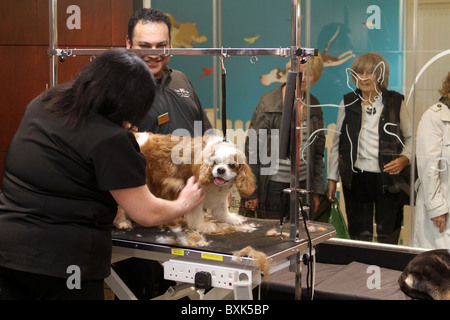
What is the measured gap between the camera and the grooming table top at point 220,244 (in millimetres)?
2221

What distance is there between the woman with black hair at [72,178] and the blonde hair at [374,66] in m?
2.59

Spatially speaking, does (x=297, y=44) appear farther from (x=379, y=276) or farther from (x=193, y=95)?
(x=379, y=276)

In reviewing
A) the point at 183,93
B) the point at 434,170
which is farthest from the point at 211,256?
the point at 434,170

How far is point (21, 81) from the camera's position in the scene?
468 cm

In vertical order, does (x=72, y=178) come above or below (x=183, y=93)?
below

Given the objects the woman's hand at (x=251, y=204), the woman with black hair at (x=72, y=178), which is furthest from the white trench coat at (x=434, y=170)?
the woman with black hair at (x=72, y=178)

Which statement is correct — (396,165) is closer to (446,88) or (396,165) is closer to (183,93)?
(446,88)

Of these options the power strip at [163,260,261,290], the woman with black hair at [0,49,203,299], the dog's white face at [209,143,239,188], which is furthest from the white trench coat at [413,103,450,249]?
the woman with black hair at [0,49,203,299]

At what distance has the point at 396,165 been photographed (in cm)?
420

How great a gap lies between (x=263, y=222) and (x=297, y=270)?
42 cm

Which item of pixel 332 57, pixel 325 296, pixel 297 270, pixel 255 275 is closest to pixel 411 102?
pixel 332 57

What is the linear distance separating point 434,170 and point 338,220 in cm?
81

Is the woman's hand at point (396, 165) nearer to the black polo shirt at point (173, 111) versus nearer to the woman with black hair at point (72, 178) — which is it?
the black polo shirt at point (173, 111)

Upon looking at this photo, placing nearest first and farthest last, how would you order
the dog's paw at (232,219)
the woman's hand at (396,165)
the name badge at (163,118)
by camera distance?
the dog's paw at (232,219) < the name badge at (163,118) < the woman's hand at (396,165)
